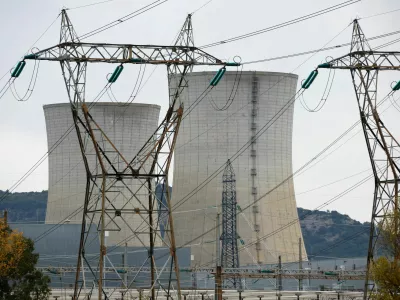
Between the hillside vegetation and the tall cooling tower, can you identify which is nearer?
the tall cooling tower

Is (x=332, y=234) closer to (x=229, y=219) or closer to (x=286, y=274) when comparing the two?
(x=229, y=219)

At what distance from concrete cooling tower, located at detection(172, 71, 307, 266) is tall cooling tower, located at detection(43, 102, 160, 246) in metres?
3.39

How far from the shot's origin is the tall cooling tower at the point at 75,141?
5831 centimetres

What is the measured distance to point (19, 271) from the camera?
3228 centimetres

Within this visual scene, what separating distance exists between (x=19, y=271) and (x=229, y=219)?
25.8m

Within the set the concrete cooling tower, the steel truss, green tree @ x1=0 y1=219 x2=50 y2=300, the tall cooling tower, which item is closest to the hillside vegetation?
the steel truss

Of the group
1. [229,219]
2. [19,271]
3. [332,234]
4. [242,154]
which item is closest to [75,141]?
[229,219]

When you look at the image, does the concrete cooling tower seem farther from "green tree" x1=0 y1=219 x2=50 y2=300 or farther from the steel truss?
"green tree" x1=0 y1=219 x2=50 y2=300

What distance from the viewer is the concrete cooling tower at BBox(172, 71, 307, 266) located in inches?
2162

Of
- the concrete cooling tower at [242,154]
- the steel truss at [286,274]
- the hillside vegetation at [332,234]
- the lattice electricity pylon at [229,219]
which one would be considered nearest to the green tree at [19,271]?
the steel truss at [286,274]

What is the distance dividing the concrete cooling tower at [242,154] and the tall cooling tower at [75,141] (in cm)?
339

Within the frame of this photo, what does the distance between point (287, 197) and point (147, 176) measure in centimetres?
2815

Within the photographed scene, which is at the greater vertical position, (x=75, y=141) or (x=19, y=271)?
(x=75, y=141)

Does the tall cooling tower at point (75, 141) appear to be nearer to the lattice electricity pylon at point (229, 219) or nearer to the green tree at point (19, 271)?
the lattice electricity pylon at point (229, 219)
